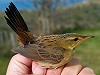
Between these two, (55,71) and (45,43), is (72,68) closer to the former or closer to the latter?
(55,71)

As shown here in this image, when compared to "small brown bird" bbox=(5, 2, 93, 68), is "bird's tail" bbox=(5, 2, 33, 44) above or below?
above

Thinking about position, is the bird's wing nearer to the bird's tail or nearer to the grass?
the bird's tail

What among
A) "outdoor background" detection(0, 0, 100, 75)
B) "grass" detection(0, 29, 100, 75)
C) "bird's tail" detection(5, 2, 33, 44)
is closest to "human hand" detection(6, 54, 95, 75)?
"bird's tail" detection(5, 2, 33, 44)

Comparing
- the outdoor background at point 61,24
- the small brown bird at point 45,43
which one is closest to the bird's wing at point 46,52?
the small brown bird at point 45,43

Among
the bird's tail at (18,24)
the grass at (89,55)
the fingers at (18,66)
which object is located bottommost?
the grass at (89,55)

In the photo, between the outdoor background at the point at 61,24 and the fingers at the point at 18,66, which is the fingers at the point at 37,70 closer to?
the fingers at the point at 18,66

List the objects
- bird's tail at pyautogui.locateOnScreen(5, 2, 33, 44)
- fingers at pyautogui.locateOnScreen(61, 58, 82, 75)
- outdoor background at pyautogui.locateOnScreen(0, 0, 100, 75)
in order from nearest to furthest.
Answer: fingers at pyautogui.locateOnScreen(61, 58, 82, 75), bird's tail at pyautogui.locateOnScreen(5, 2, 33, 44), outdoor background at pyautogui.locateOnScreen(0, 0, 100, 75)

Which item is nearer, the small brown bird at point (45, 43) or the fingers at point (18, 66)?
the fingers at point (18, 66)
